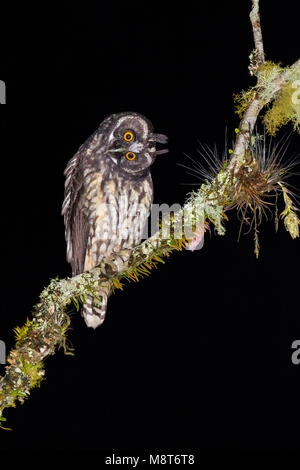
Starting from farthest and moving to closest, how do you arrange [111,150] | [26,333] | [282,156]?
1. [111,150]
2. [26,333]
3. [282,156]

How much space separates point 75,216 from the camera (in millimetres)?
3730

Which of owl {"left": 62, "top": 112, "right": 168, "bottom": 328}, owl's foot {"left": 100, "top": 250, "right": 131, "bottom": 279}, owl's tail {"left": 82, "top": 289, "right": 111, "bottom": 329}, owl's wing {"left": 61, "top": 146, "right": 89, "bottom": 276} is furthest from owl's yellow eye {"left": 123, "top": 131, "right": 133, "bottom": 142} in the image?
owl's tail {"left": 82, "top": 289, "right": 111, "bottom": 329}

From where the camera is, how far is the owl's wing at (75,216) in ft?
12.1

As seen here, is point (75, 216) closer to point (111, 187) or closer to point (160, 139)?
point (111, 187)

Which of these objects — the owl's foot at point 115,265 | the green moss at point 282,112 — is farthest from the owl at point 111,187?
the green moss at point 282,112

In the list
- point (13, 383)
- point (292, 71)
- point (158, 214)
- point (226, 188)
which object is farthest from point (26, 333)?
point (292, 71)

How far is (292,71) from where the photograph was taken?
3.11 metres

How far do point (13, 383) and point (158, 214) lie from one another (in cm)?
133

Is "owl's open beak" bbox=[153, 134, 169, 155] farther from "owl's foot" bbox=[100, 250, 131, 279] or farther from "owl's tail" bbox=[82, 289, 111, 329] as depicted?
"owl's tail" bbox=[82, 289, 111, 329]

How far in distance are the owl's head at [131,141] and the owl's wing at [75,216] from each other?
0.82 ft

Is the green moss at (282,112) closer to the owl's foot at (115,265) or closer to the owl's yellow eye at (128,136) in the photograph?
the owl's yellow eye at (128,136)

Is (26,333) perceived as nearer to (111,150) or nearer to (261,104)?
(111,150)

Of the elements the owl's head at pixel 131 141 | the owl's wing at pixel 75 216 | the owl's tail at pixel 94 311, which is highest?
the owl's head at pixel 131 141

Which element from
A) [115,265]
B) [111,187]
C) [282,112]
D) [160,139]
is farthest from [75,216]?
[282,112]
